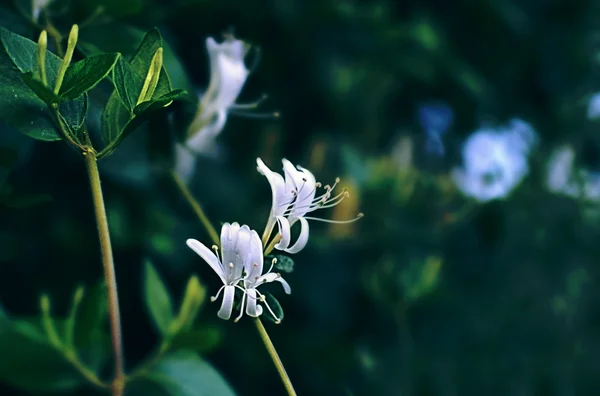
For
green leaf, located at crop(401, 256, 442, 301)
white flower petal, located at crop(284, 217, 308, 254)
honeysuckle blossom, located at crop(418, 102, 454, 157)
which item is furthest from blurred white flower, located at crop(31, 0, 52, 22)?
honeysuckle blossom, located at crop(418, 102, 454, 157)

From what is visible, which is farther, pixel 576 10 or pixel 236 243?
pixel 576 10

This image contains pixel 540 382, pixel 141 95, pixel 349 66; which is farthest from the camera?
pixel 349 66

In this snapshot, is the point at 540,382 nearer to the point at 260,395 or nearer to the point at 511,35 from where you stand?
the point at 260,395

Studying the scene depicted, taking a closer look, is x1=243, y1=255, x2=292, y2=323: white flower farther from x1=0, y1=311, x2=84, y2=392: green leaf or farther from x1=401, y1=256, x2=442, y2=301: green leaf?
x1=401, y1=256, x2=442, y2=301: green leaf

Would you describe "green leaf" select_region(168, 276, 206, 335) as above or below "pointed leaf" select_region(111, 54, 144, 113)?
above

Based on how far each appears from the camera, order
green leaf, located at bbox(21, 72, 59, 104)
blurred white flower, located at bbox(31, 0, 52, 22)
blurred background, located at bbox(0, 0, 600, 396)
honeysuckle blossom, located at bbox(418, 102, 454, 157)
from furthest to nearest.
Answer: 1. honeysuckle blossom, located at bbox(418, 102, 454, 157)
2. blurred background, located at bbox(0, 0, 600, 396)
3. blurred white flower, located at bbox(31, 0, 52, 22)
4. green leaf, located at bbox(21, 72, 59, 104)

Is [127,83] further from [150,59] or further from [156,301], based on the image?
[156,301]

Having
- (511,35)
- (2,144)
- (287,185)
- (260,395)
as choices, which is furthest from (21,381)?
(511,35)
